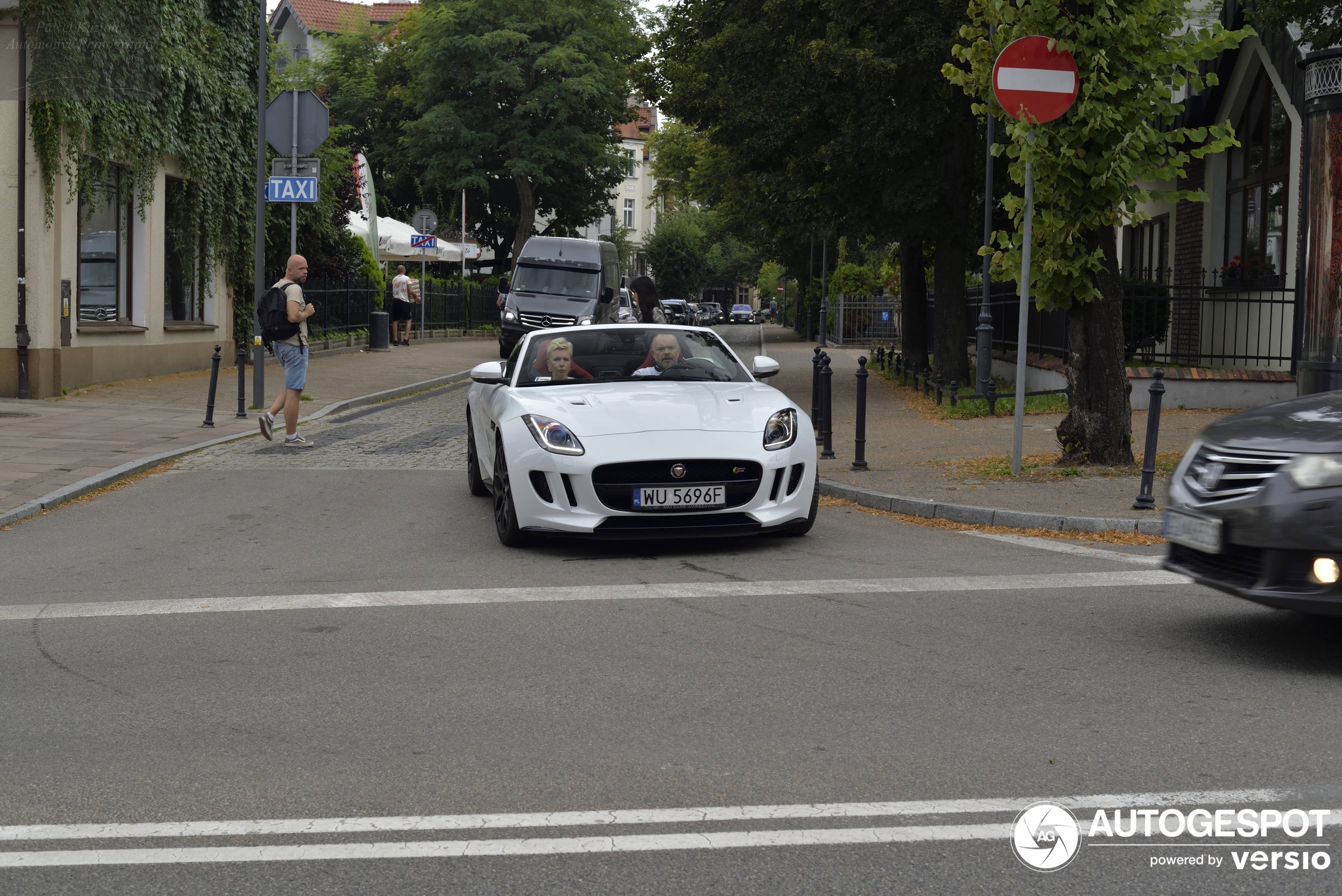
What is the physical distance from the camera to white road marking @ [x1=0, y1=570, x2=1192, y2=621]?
24.0ft

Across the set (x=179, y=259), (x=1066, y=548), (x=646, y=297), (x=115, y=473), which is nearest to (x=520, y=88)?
(x=179, y=259)

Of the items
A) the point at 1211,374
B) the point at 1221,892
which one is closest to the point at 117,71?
the point at 1211,374

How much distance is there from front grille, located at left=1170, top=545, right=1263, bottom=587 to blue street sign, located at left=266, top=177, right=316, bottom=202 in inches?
529

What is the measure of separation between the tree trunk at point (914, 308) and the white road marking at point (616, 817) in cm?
2240

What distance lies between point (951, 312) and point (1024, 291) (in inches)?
457

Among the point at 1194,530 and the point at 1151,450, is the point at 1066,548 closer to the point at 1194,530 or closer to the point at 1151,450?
the point at 1151,450

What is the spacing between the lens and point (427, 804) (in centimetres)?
429

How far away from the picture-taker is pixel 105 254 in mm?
21438

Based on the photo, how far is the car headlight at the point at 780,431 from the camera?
8.84m

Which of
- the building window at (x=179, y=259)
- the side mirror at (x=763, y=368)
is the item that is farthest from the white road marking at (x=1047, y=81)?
the building window at (x=179, y=259)

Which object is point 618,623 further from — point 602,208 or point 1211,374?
point 602,208

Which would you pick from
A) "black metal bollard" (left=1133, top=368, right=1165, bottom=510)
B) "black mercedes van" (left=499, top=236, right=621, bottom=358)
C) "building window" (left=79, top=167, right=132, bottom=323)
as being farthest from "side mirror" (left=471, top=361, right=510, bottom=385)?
"black mercedes van" (left=499, top=236, right=621, bottom=358)

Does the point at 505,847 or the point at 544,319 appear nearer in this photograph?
the point at 505,847

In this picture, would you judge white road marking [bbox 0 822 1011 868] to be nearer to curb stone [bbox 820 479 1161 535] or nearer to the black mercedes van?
curb stone [bbox 820 479 1161 535]
